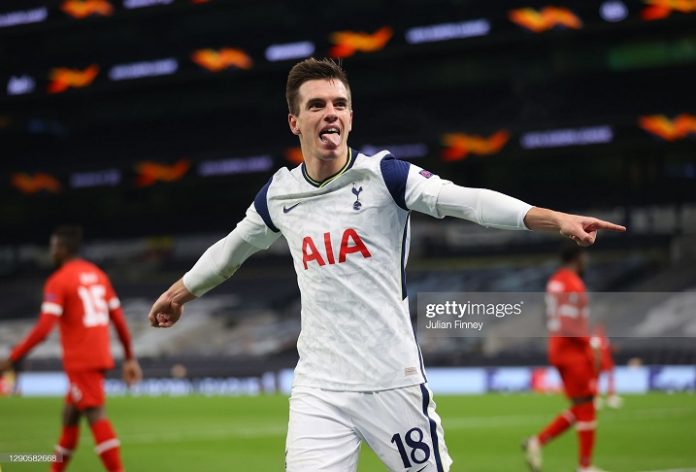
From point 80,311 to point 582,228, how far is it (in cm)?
629

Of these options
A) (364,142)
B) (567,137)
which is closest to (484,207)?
(567,137)

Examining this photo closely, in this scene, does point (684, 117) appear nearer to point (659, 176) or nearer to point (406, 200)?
point (659, 176)

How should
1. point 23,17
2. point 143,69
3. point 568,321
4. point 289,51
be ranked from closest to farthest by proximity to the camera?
point 568,321, point 289,51, point 23,17, point 143,69

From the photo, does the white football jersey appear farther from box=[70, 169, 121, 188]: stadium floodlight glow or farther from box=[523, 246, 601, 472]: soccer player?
box=[70, 169, 121, 188]: stadium floodlight glow

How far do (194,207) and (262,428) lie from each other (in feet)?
74.1

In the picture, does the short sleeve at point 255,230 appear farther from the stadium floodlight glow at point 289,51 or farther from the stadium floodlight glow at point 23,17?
the stadium floodlight glow at point 23,17

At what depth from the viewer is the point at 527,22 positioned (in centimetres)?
2550

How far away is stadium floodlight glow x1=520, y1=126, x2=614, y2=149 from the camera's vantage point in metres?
27.2

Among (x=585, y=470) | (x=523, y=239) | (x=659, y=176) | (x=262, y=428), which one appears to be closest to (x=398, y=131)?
(x=523, y=239)

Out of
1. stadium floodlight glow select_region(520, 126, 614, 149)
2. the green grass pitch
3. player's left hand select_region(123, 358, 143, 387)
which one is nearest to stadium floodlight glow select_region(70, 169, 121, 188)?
the green grass pitch

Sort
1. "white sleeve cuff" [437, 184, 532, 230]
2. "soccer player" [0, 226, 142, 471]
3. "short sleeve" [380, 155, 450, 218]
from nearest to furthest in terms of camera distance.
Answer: "white sleeve cuff" [437, 184, 532, 230]
"short sleeve" [380, 155, 450, 218]
"soccer player" [0, 226, 142, 471]

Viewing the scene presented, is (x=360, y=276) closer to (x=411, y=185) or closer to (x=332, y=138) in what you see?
(x=411, y=185)

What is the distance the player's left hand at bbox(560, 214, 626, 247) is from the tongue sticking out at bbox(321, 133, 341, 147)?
1129 mm

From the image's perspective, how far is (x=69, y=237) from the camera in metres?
9.30
